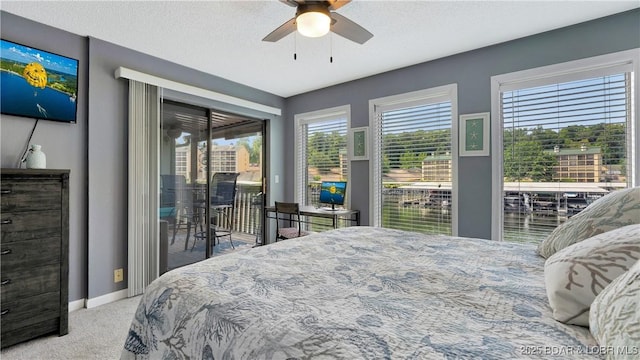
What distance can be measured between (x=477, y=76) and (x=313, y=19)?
80.6 inches

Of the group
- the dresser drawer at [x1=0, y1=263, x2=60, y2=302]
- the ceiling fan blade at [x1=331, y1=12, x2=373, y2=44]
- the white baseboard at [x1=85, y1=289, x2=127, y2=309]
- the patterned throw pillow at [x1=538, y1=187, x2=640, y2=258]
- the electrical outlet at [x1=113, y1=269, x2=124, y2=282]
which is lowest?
the white baseboard at [x1=85, y1=289, x2=127, y2=309]

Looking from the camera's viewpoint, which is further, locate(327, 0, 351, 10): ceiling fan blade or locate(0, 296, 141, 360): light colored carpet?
locate(0, 296, 141, 360): light colored carpet

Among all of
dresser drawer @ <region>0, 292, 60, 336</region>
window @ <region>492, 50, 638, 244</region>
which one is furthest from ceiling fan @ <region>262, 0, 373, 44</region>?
dresser drawer @ <region>0, 292, 60, 336</region>

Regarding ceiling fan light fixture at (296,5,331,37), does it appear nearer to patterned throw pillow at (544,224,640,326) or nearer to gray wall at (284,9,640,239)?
patterned throw pillow at (544,224,640,326)

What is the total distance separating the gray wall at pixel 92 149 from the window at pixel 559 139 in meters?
3.69

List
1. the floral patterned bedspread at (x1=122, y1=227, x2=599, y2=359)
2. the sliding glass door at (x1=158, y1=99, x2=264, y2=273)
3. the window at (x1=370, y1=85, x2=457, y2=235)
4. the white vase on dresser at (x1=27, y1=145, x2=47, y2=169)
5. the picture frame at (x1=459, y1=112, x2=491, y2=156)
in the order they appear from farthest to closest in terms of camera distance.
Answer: the sliding glass door at (x1=158, y1=99, x2=264, y2=273), the window at (x1=370, y1=85, x2=457, y2=235), the picture frame at (x1=459, y1=112, x2=491, y2=156), the white vase on dresser at (x1=27, y1=145, x2=47, y2=169), the floral patterned bedspread at (x1=122, y1=227, x2=599, y2=359)

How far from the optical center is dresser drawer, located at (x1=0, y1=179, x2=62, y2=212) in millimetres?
1994

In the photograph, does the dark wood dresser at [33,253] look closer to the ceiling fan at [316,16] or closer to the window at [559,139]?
the ceiling fan at [316,16]

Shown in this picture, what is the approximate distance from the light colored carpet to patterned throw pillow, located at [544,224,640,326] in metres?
2.46

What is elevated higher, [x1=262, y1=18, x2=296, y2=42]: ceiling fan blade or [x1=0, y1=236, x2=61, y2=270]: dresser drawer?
[x1=262, y1=18, x2=296, y2=42]: ceiling fan blade

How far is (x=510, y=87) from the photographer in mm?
2926

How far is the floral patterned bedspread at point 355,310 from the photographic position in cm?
72

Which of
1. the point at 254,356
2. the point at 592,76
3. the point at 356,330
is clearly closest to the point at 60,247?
the point at 254,356

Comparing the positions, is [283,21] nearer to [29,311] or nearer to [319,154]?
[319,154]
